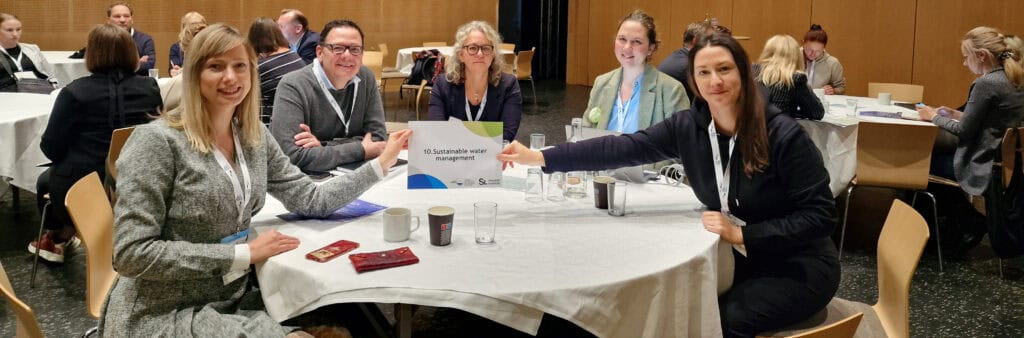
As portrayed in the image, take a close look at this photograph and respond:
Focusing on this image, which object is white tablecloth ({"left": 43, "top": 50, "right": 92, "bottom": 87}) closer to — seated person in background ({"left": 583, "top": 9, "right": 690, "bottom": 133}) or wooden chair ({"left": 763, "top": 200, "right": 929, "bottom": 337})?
seated person in background ({"left": 583, "top": 9, "right": 690, "bottom": 133})

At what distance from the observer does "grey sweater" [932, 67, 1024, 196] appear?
170 inches

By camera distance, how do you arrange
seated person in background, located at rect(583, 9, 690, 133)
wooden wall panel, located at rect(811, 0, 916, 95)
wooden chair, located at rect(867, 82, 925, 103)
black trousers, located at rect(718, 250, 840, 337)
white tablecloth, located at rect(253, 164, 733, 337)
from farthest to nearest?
1. wooden wall panel, located at rect(811, 0, 916, 95)
2. wooden chair, located at rect(867, 82, 925, 103)
3. seated person in background, located at rect(583, 9, 690, 133)
4. black trousers, located at rect(718, 250, 840, 337)
5. white tablecloth, located at rect(253, 164, 733, 337)

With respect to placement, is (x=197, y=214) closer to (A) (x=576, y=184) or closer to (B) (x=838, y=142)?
(A) (x=576, y=184)

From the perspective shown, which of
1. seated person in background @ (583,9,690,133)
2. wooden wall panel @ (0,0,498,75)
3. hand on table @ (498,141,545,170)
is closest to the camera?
hand on table @ (498,141,545,170)

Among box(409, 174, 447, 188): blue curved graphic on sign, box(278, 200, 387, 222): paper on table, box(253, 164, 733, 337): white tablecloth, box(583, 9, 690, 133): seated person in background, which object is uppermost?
box(583, 9, 690, 133): seated person in background

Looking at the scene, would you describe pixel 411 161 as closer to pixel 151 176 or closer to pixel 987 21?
pixel 151 176

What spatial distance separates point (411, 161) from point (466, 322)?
1043 millimetres

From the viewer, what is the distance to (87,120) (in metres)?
3.71

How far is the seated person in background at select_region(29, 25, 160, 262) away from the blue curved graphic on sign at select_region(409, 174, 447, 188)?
79.0 inches

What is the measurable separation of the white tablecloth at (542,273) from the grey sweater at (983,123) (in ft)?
9.27

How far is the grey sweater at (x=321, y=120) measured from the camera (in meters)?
2.96

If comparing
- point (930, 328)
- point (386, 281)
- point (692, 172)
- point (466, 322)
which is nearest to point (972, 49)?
point (930, 328)

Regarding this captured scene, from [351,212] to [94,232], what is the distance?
2.60 ft

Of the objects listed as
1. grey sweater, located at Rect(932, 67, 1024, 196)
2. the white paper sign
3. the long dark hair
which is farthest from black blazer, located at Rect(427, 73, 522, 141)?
grey sweater, located at Rect(932, 67, 1024, 196)
